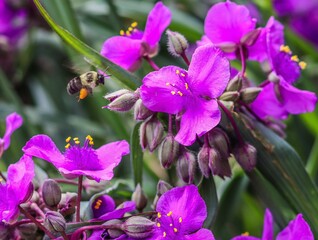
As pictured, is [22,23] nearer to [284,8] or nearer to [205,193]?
[284,8]

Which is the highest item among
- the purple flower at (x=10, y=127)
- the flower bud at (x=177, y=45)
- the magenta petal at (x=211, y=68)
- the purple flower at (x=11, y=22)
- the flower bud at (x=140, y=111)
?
the magenta petal at (x=211, y=68)

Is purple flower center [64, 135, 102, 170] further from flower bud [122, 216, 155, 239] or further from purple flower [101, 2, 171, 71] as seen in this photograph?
purple flower [101, 2, 171, 71]

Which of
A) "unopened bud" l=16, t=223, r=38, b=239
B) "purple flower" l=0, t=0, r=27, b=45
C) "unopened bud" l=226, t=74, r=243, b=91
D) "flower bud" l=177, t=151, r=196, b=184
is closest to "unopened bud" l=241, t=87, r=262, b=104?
"unopened bud" l=226, t=74, r=243, b=91

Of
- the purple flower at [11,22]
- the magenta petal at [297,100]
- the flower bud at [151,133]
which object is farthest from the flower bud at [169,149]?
the purple flower at [11,22]

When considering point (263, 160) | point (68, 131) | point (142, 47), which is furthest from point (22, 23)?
point (263, 160)

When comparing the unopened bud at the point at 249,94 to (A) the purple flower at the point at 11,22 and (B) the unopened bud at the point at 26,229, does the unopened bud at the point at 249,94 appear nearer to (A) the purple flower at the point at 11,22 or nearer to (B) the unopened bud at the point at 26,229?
(B) the unopened bud at the point at 26,229

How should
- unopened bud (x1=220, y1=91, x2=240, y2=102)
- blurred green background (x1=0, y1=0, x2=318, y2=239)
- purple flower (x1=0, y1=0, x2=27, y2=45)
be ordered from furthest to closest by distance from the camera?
purple flower (x1=0, y1=0, x2=27, y2=45), blurred green background (x1=0, y1=0, x2=318, y2=239), unopened bud (x1=220, y1=91, x2=240, y2=102)
